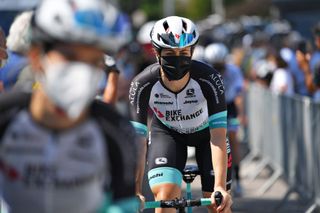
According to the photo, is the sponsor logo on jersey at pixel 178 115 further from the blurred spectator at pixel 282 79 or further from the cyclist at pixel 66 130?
the blurred spectator at pixel 282 79

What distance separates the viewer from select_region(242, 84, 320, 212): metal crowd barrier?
1132cm

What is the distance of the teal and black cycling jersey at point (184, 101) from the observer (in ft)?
23.0

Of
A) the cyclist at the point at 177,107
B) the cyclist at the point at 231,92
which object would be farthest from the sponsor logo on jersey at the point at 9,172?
the cyclist at the point at 231,92

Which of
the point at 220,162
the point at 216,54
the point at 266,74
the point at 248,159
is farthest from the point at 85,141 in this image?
the point at 248,159

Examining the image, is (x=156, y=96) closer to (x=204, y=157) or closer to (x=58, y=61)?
(x=204, y=157)

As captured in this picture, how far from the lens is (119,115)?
4.34 metres

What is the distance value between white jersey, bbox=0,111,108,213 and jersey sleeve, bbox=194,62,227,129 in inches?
112

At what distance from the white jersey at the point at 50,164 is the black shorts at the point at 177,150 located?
9.96 feet

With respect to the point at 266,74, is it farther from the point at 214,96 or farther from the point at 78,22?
the point at 78,22

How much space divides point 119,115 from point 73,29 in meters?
0.52

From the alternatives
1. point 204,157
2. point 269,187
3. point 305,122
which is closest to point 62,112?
point 204,157

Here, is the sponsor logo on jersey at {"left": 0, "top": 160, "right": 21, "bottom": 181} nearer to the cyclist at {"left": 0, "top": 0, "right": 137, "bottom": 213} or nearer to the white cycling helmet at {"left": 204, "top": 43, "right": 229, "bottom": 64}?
the cyclist at {"left": 0, "top": 0, "right": 137, "bottom": 213}

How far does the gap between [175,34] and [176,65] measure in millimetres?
206

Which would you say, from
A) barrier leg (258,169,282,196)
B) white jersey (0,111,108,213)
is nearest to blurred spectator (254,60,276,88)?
barrier leg (258,169,282,196)
